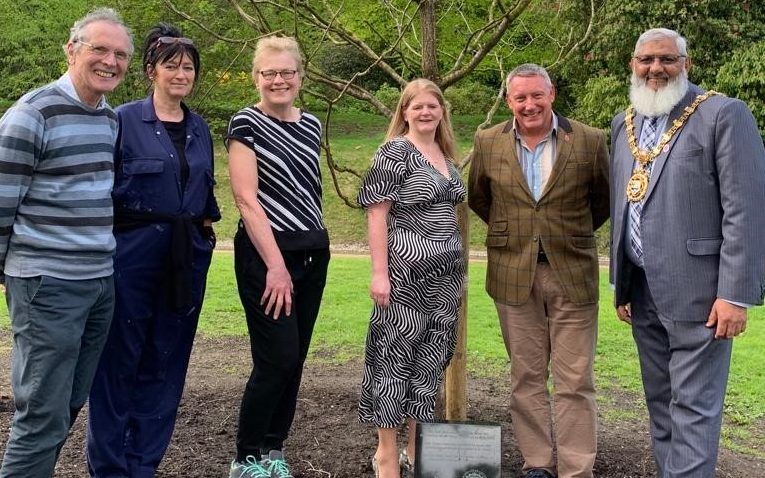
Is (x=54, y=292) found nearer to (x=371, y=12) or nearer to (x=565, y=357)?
(x=565, y=357)

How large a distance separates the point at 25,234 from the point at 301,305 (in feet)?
4.70

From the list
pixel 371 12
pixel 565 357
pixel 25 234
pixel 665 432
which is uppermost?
pixel 371 12

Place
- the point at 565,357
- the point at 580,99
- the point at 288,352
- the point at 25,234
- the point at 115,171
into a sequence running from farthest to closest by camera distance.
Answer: the point at 580,99, the point at 565,357, the point at 288,352, the point at 115,171, the point at 25,234

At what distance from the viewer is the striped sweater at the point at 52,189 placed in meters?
3.45

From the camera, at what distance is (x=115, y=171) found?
3.95m

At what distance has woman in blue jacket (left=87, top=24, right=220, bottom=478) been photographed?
398 centimetres

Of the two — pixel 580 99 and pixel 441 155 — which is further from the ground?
pixel 580 99

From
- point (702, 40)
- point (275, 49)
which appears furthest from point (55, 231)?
point (702, 40)

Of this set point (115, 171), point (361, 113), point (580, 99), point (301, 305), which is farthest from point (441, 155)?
point (361, 113)

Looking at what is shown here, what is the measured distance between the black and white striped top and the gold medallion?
1.58 meters

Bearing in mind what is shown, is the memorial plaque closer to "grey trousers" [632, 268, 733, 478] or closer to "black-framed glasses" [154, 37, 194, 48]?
"grey trousers" [632, 268, 733, 478]

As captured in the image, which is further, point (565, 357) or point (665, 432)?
point (565, 357)

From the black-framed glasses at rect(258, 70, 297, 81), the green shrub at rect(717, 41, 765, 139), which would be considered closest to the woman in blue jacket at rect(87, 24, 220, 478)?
the black-framed glasses at rect(258, 70, 297, 81)

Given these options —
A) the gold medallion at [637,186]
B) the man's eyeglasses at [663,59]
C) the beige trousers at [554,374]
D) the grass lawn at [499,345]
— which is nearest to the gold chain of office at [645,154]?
the gold medallion at [637,186]
